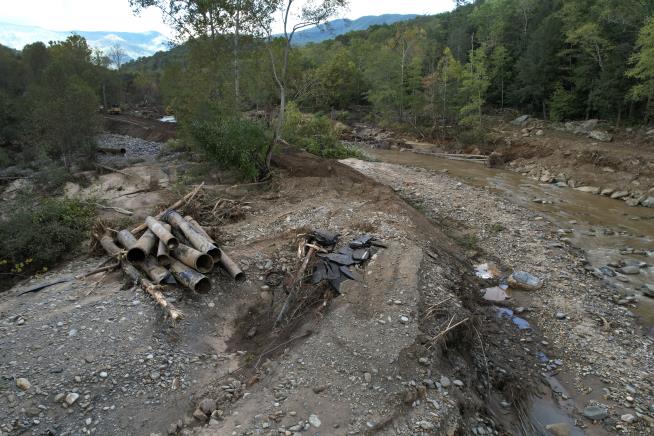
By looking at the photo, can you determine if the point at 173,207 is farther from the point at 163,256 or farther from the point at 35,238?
the point at 35,238

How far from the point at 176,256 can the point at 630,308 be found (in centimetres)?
1027

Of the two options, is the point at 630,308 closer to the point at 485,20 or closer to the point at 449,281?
the point at 449,281

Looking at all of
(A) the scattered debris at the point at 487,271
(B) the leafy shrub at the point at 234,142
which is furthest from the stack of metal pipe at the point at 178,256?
(A) the scattered debris at the point at 487,271

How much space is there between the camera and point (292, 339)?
23.0 feet

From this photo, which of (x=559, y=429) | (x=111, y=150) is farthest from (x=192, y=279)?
(x=111, y=150)

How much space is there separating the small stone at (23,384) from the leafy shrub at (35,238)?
4821mm

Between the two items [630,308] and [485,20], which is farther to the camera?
[485,20]

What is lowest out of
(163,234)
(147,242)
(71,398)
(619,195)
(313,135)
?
(71,398)

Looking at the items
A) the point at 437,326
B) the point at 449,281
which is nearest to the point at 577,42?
the point at 449,281

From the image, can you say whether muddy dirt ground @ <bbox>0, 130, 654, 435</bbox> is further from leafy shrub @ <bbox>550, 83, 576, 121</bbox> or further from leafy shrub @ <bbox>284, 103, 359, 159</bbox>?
leafy shrub @ <bbox>550, 83, 576, 121</bbox>

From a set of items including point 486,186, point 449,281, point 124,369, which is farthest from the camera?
point 486,186

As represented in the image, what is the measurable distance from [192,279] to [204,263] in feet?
1.58

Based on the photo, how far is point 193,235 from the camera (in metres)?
8.74

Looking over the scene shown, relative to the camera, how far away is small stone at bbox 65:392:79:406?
5.52m
